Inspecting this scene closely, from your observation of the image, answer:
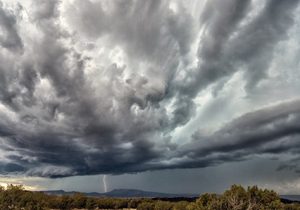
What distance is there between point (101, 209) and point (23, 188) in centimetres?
11748

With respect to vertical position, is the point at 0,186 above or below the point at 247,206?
above

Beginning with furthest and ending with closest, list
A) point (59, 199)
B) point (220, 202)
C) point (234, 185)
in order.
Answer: point (59, 199) → point (234, 185) → point (220, 202)

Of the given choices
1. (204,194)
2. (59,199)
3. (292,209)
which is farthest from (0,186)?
(59,199)

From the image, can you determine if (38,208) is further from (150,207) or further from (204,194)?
(150,207)

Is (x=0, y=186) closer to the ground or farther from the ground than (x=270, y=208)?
farther from the ground

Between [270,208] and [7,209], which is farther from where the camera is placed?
[7,209]

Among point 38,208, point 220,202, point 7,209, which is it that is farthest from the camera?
point 38,208

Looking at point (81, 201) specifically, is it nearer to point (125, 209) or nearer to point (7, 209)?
point (125, 209)

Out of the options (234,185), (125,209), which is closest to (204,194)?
(234,185)

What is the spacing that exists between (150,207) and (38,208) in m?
97.9

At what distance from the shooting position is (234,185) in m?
75.4

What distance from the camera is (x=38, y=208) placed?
287 feet

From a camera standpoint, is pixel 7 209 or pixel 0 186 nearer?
pixel 7 209

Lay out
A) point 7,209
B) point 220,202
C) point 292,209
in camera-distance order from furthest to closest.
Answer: point 292,209, point 7,209, point 220,202
